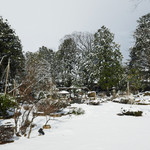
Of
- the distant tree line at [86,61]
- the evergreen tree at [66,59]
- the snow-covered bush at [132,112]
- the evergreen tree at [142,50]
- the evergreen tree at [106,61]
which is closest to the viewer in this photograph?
the snow-covered bush at [132,112]

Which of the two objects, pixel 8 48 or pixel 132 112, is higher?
pixel 8 48

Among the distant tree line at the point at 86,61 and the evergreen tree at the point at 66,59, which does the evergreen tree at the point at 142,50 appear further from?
the evergreen tree at the point at 66,59

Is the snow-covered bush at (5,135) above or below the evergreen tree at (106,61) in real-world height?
below

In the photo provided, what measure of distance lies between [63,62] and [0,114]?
1950 centimetres

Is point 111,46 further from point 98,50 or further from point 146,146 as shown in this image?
point 146,146

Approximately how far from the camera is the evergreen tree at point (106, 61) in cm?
2243

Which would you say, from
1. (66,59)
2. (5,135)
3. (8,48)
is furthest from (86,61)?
(5,135)

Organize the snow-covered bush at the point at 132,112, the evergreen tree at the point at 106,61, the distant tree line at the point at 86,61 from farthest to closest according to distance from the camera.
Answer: the evergreen tree at the point at 106,61 → the distant tree line at the point at 86,61 → the snow-covered bush at the point at 132,112

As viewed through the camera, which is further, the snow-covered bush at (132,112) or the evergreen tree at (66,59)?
the evergreen tree at (66,59)

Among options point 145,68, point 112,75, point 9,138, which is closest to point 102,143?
point 9,138

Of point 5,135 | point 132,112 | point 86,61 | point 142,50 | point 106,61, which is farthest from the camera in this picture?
point 86,61

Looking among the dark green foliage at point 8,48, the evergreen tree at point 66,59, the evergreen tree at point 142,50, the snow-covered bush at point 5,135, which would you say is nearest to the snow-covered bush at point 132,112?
the snow-covered bush at point 5,135

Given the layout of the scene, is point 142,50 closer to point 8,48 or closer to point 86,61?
point 86,61

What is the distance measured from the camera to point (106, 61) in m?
23.8
